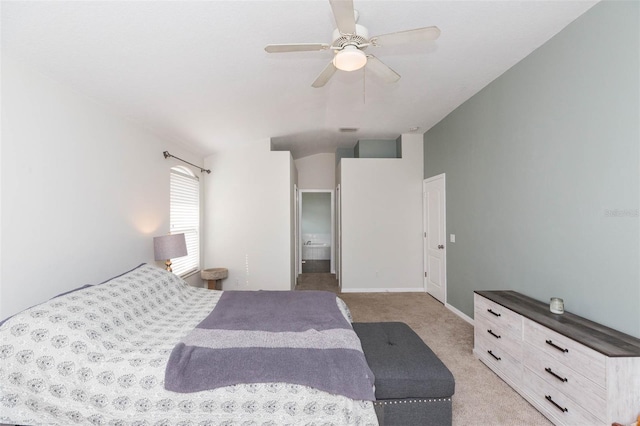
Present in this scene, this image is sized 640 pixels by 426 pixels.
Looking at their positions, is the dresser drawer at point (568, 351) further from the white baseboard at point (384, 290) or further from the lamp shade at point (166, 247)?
the lamp shade at point (166, 247)

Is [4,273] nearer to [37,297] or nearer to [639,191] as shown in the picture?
[37,297]

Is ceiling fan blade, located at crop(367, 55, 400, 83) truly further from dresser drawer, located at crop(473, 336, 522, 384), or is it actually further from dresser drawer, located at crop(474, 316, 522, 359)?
dresser drawer, located at crop(473, 336, 522, 384)

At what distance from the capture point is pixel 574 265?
2113 millimetres

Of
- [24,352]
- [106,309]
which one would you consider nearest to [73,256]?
[106,309]

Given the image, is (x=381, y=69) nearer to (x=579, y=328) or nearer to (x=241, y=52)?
(x=241, y=52)

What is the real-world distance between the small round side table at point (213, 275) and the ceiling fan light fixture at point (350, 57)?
12.1 ft

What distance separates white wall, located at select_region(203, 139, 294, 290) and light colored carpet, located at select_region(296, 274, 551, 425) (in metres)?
1.46

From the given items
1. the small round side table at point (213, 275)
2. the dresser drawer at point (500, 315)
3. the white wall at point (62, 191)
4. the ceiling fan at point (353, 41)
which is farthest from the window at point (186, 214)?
the dresser drawer at point (500, 315)

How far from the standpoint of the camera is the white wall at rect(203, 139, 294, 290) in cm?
476

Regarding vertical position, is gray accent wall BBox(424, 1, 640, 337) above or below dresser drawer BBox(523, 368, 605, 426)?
above

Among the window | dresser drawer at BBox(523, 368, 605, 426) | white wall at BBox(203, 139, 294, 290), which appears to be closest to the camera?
dresser drawer at BBox(523, 368, 605, 426)

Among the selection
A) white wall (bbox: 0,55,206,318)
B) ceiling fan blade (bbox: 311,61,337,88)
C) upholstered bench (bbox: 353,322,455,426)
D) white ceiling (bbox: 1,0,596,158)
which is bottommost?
upholstered bench (bbox: 353,322,455,426)

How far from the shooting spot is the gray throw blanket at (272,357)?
1415 millimetres

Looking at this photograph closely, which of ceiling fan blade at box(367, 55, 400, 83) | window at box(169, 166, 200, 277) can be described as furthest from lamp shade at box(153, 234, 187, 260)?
ceiling fan blade at box(367, 55, 400, 83)
